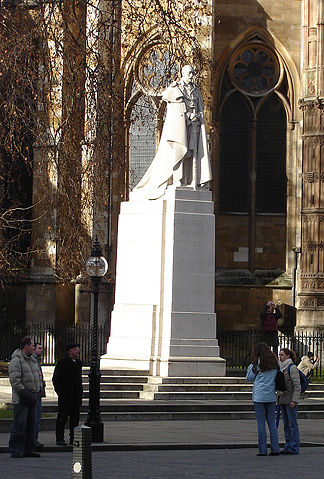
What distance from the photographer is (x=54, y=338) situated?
3422 cm

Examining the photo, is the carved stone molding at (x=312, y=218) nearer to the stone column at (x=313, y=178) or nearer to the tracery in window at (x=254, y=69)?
the stone column at (x=313, y=178)

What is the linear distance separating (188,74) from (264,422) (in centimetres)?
1006

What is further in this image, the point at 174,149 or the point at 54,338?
the point at 54,338

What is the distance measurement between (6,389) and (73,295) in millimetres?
9493

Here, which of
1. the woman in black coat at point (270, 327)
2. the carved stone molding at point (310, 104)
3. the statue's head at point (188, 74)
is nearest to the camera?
the statue's head at point (188, 74)

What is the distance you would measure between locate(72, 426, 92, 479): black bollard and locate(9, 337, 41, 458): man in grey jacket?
268 inches

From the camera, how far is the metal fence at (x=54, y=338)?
3350cm

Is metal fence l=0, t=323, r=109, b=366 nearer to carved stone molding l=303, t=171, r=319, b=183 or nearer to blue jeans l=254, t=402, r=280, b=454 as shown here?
carved stone molding l=303, t=171, r=319, b=183

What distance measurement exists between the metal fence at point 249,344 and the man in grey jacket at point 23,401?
55.2ft

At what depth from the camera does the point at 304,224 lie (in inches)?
1464

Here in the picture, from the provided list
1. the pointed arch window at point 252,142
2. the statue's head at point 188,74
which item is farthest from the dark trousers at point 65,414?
the pointed arch window at point 252,142

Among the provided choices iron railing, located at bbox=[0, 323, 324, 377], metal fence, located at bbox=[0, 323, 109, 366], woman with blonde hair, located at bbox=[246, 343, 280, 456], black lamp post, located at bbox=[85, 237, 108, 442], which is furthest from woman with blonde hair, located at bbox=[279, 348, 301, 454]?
metal fence, located at bbox=[0, 323, 109, 366]

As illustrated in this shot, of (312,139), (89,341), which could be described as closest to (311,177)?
(312,139)

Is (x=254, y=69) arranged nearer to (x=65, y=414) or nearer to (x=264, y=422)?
Answer: (x=65, y=414)
